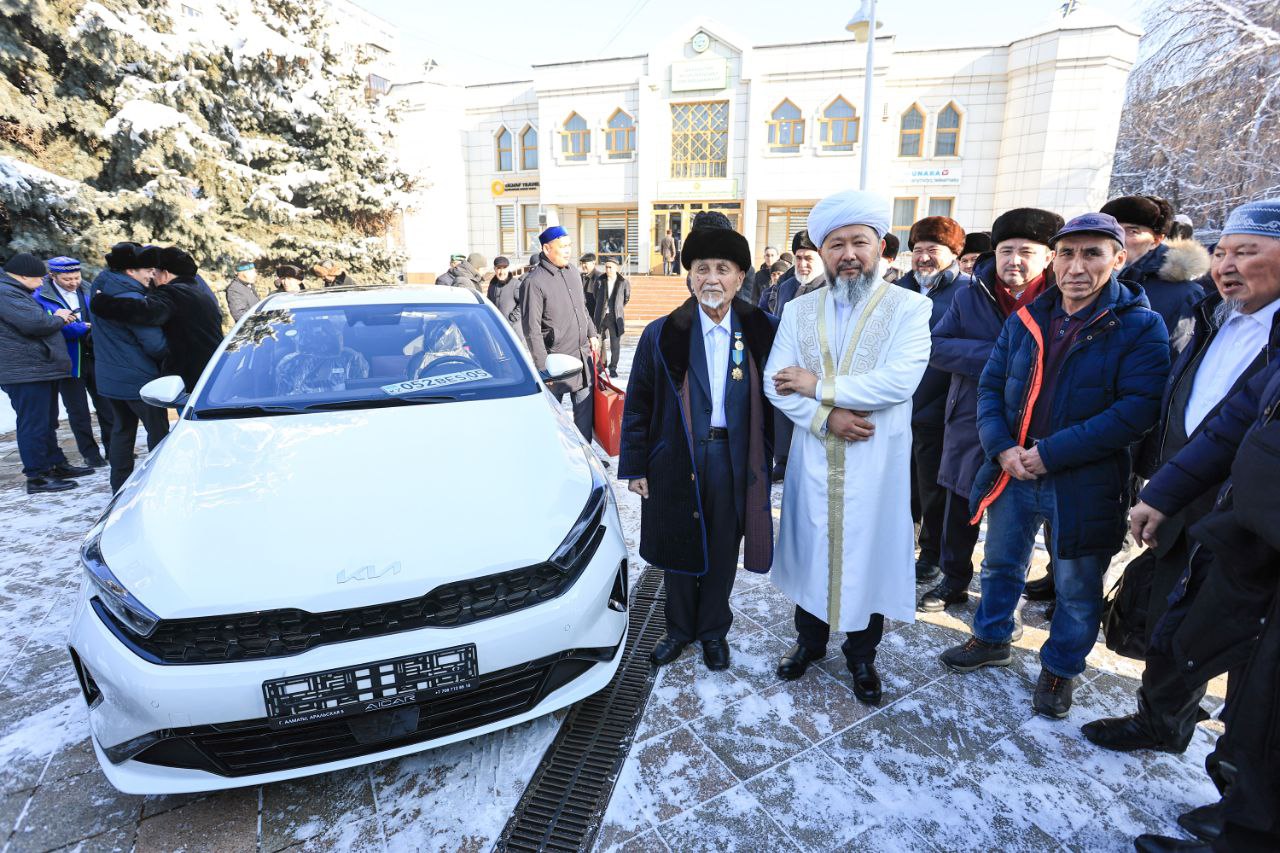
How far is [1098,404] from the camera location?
2219mm

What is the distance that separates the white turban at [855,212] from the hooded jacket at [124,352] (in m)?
4.53

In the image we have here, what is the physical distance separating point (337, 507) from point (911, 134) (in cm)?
2409

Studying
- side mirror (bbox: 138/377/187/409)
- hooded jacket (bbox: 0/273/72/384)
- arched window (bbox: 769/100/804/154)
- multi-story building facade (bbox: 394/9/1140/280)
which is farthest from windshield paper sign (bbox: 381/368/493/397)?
arched window (bbox: 769/100/804/154)

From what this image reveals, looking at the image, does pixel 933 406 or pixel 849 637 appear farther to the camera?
pixel 933 406

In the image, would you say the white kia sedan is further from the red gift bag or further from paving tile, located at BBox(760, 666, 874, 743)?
the red gift bag

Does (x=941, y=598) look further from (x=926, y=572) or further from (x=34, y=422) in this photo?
(x=34, y=422)

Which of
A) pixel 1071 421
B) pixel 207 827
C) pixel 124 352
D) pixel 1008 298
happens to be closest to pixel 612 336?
pixel 124 352

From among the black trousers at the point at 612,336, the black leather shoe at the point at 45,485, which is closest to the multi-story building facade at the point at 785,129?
the black trousers at the point at 612,336

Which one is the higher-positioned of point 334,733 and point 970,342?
point 970,342

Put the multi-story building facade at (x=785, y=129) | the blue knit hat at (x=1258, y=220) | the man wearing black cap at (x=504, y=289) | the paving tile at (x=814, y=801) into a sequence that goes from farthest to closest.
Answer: the multi-story building facade at (x=785, y=129) < the man wearing black cap at (x=504, y=289) < the paving tile at (x=814, y=801) < the blue knit hat at (x=1258, y=220)

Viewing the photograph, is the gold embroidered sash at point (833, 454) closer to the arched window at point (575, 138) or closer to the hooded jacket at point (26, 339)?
the hooded jacket at point (26, 339)

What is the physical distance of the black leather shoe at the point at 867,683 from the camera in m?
2.47

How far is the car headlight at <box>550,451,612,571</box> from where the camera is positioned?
202 cm

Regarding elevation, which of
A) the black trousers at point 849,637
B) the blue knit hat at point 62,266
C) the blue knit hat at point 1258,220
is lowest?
the black trousers at point 849,637
